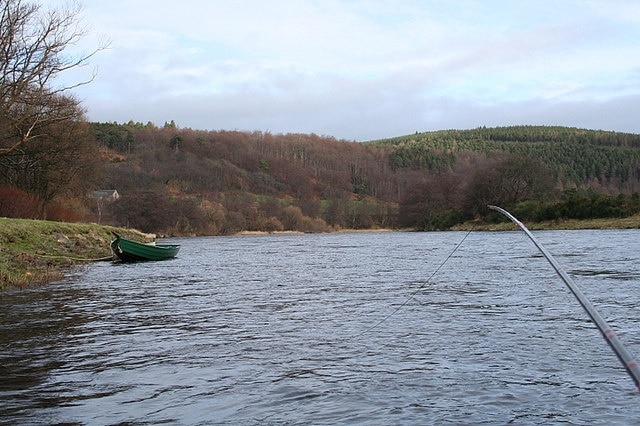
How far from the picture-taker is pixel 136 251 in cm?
2953

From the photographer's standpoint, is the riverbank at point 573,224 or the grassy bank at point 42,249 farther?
the riverbank at point 573,224

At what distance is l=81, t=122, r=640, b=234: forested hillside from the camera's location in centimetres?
7344

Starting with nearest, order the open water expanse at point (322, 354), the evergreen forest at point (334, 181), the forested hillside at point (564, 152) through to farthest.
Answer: the open water expanse at point (322, 354), the evergreen forest at point (334, 181), the forested hillside at point (564, 152)

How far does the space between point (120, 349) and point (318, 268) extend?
1542cm

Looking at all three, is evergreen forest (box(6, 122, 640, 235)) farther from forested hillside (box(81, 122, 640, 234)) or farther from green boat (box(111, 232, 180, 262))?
green boat (box(111, 232, 180, 262))

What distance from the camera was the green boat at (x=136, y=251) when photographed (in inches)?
1121

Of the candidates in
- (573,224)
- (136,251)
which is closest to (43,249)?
(136,251)

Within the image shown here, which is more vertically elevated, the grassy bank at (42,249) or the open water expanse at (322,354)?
the grassy bank at (42,249)

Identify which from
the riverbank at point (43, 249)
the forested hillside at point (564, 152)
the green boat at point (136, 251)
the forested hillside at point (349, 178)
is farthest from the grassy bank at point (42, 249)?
the forested hillside at point (564, 152)

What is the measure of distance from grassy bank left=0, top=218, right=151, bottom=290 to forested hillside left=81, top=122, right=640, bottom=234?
40041 mm

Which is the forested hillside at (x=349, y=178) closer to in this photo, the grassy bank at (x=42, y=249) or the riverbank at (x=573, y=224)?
the riverbank at (x=573, y=224)

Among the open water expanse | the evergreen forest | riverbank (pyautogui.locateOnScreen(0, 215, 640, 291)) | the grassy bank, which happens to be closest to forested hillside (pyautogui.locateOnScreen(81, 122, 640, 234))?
the evergreen forest

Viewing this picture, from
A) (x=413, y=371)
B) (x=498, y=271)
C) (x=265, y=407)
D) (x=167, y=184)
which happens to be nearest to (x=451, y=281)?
(x=498, y=271)

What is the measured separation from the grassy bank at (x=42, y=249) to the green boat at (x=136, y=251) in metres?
1.45
